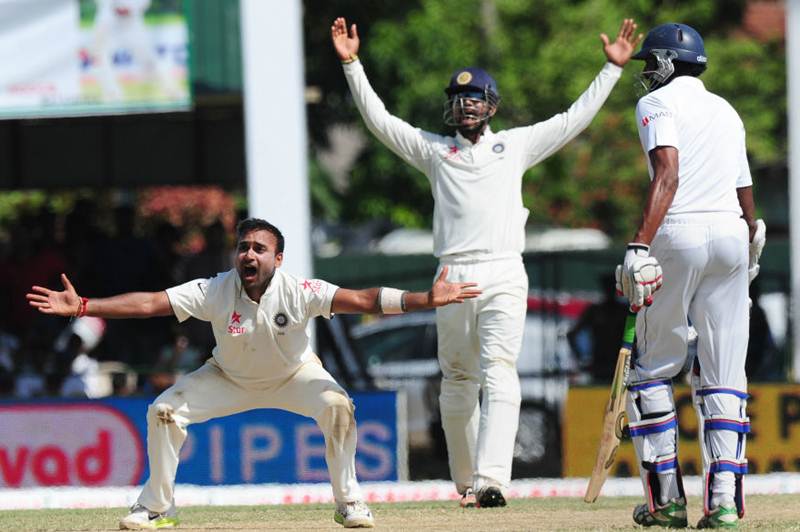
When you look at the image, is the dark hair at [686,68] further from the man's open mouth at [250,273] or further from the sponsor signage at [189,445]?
the sponsor signage at [189,445]

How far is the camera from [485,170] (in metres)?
9.21

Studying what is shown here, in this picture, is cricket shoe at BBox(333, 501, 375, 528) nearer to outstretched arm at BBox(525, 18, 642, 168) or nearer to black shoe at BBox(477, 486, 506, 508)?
black shoe at BBox(477, 486, 506, 508)

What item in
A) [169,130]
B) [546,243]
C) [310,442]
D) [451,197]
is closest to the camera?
[451,197]

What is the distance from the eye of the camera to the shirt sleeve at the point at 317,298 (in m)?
7.68

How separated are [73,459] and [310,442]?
1.90m

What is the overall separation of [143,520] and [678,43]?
3.27 meters

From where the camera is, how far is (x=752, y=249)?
8.05 m

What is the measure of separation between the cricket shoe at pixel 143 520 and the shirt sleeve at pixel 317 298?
3.86 feet

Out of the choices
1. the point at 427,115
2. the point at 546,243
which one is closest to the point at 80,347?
the point at 427,115

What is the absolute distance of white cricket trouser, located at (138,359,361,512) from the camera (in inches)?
304

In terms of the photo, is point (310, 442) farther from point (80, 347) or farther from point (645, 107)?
point (645, 107)

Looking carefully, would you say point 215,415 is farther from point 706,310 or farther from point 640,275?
point 706,310

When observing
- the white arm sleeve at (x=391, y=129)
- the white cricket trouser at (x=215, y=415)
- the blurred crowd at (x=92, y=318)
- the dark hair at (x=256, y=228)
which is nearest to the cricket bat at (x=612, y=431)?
the white cricket trouser at (x=215, y=415)

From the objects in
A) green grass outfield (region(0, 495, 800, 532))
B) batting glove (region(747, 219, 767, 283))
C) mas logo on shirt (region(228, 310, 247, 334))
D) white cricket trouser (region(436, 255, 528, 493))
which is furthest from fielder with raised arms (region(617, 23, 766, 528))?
mas logo on shirt (region(228, 310, 247, 334))
